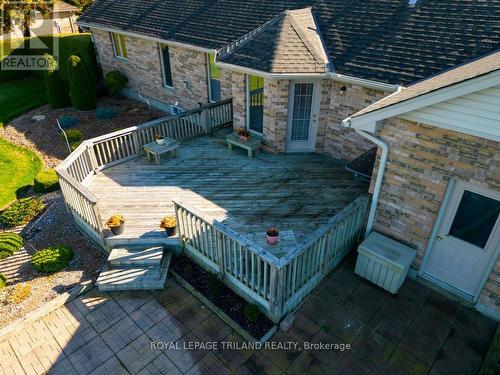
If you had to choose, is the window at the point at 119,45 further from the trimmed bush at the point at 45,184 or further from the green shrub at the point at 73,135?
the trimmed bush at the point at 45,184

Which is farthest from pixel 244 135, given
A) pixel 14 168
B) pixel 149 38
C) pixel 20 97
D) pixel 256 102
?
pixel 20 97

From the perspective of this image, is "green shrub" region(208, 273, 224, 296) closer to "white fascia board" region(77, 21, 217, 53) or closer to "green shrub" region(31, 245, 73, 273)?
"green shrub" region(31, 245, 73, 273)

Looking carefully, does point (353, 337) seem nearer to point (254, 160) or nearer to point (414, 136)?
point (414, 136)

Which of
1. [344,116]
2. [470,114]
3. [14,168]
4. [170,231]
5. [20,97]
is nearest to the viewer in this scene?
[470,114]

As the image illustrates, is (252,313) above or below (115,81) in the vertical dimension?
below

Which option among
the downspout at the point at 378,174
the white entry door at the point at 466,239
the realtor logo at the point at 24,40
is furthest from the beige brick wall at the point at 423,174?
the realtor logo at the point at 24,40

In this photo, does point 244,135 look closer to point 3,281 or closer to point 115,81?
point 3,281

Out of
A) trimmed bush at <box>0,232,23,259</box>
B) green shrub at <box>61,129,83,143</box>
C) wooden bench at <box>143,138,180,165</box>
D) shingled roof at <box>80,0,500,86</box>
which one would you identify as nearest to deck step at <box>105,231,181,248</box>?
trimmed bush at <box>0,232,23,259</box>
